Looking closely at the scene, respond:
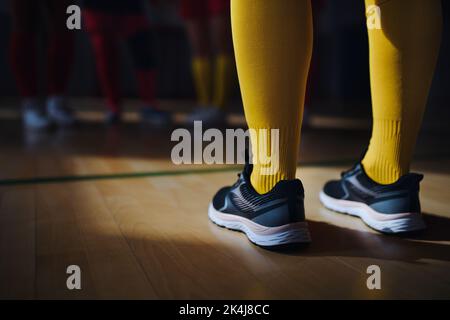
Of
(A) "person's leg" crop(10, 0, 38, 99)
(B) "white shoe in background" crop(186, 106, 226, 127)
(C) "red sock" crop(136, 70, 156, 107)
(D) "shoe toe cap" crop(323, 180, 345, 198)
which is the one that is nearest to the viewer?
(D) "shoe toe cap" crop(323, 180, 345, 198)

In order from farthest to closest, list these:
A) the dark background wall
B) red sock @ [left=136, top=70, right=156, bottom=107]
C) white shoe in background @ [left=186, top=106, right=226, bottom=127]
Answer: the dark background wall, red sock @ [left=136, top=70, right=156, bottom=107], white shoe in background @ [left=186, top=106, right=226, bottom=127]

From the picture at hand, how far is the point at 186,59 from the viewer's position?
3764 mm

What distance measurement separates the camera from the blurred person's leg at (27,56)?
1.71 m

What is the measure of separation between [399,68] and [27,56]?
1.55m

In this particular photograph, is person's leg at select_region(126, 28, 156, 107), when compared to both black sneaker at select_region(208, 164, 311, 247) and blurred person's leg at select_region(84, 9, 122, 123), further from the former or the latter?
black sneaker at select_region(208, 164, 311, 247)

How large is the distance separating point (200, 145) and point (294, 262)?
98cm

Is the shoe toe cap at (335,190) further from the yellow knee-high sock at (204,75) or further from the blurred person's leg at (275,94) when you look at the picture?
the yellow knee-high sock at (204,75)

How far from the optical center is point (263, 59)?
0.53m

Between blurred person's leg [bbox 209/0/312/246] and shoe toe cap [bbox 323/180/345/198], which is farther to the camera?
shoe toe cap [bbox 323/180/345/198]

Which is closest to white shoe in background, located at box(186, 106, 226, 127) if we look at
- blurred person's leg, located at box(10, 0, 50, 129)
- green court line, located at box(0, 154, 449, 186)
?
blurred person's leg, located at box(10, 0, 50, 129)

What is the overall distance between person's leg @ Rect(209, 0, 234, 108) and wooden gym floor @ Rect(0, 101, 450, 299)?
3.37 ft

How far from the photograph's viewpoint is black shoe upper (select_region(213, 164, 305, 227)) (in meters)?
0.55

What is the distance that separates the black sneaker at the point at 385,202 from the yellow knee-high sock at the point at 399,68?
27 millimetres
